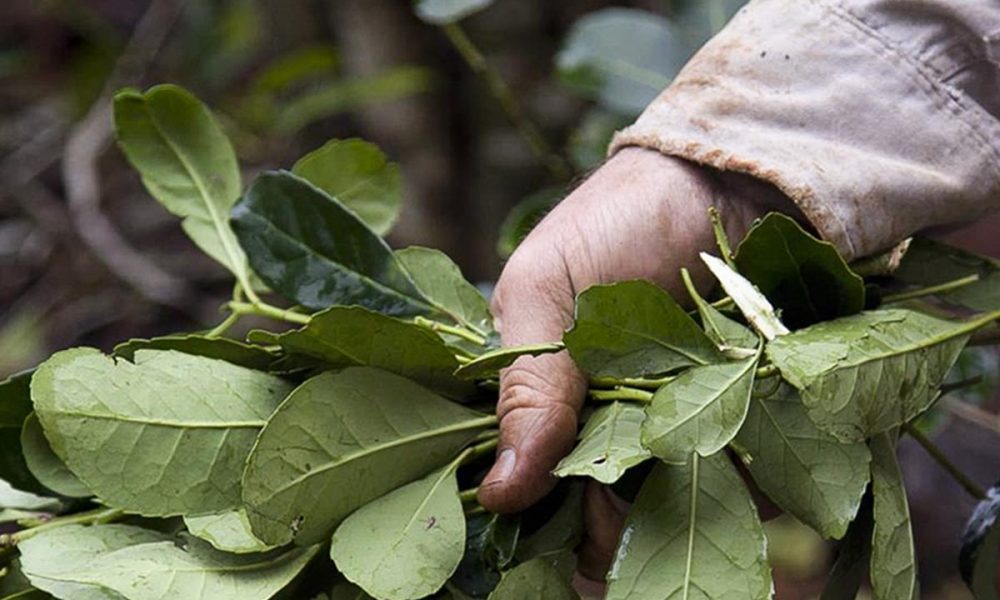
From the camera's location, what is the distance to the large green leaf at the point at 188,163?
774mm

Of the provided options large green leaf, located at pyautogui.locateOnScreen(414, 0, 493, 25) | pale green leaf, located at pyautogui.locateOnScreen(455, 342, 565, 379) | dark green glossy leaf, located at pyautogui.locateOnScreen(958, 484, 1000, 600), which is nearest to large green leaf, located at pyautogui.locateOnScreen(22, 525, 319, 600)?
pale green leaf, located at pyautogui.locateOnScreen(455, 342, 565, 379)

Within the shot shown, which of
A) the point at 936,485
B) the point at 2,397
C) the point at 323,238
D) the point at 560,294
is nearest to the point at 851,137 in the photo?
the point at 560,294

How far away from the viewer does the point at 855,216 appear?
0.65m

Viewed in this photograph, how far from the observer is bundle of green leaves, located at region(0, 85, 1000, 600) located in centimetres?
53

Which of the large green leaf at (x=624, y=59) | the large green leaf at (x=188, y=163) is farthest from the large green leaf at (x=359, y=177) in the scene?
the large green leaf at (x=624, y=59)

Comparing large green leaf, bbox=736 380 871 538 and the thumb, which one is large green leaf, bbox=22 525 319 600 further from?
large green leaf, bbox=736 380 871 538

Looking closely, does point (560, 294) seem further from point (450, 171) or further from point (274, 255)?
point (450, 171)

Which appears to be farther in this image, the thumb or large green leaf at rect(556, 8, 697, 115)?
large green leaf at rect(556, 8, 697, 115)

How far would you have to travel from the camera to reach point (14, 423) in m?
0.64

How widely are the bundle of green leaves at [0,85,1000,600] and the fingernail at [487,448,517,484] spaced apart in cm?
2

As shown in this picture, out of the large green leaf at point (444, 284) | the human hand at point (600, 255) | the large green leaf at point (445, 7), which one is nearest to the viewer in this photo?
the human hand at point (600, 255)

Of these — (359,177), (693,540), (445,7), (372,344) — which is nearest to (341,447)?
(372,344)

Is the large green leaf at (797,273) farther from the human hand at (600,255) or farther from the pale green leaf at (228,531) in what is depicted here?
the pale green leaf at (228,531)

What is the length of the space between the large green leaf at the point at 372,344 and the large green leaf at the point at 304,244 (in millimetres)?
110
